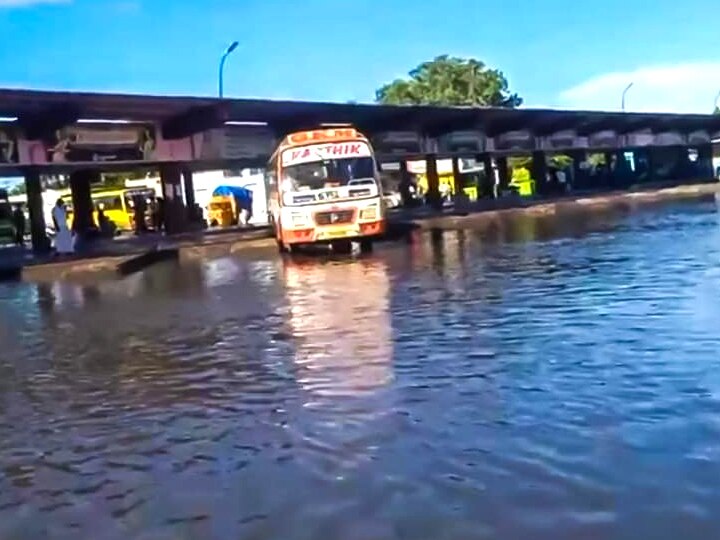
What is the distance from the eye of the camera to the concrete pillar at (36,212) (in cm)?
3406

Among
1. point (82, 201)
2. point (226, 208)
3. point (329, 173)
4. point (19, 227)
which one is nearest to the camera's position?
point (329, 173)

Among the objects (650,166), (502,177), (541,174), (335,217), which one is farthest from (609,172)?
(335,217)

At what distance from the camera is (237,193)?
181 feet

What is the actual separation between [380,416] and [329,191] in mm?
19340

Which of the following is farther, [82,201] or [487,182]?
[487,182]

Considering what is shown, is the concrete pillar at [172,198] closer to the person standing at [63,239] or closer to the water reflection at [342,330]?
the person standing at [63,239]

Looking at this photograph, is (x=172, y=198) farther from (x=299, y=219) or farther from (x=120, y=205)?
(x=120, y=205)

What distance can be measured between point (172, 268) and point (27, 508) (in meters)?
20.2

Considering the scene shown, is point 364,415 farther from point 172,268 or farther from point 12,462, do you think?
point 172,268

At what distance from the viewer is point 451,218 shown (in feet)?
137

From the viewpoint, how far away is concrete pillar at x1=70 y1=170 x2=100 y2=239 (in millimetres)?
38656

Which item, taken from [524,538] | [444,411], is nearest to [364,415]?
[444,411]

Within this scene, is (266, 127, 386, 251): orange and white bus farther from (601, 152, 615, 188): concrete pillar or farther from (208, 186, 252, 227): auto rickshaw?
(601, 152, 615, 188): concrete pillar

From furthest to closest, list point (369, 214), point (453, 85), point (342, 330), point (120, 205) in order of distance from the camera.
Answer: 1. point (453, 85)
2. point (120, 205)
3. point (369, 214)
4. point (342, 330)
